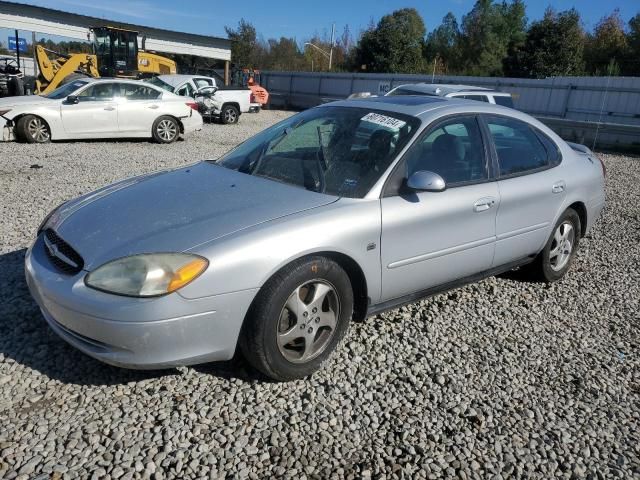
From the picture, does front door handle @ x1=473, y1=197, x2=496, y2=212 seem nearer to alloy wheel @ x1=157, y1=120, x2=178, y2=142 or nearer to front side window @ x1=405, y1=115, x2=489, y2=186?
front side window @ x1=405, y1=115, x2=489, y2=186

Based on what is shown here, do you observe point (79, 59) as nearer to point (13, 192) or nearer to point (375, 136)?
point (13, 192)

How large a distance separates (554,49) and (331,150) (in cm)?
3566

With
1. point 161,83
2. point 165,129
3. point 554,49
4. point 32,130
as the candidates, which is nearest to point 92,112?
point 32,130

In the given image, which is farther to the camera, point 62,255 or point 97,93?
point 97,93

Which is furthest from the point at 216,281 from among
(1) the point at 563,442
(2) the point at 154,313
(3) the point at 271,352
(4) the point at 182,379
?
(1) the point at 563,442

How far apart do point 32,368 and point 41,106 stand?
964 centimetres

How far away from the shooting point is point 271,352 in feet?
9.29

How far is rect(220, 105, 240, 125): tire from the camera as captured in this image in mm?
18750

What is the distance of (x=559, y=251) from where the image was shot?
4797 mm

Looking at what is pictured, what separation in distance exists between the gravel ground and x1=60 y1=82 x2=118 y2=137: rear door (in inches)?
318

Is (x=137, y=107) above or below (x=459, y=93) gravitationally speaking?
below

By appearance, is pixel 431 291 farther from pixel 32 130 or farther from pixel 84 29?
pixel 84 29

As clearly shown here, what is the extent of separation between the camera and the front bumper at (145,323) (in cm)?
252

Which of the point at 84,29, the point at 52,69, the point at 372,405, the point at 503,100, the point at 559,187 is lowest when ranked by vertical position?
the point at 372,405
